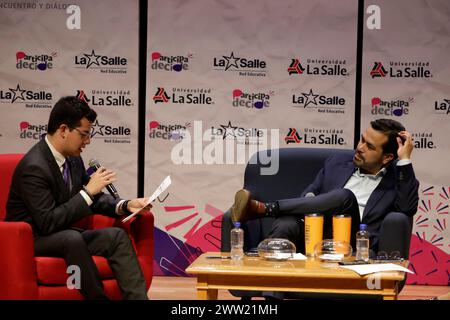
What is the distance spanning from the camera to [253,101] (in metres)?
5.93

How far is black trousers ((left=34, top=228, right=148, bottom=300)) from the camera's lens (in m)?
3.79

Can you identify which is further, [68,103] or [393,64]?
[393,64]

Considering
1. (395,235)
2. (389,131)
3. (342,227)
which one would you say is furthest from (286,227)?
(389,131)

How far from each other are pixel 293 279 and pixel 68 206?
51.9 inches

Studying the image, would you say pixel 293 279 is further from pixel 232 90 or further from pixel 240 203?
pixel 232 90

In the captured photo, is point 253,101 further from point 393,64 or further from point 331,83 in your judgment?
point 393,64

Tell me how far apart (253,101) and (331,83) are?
633 mm

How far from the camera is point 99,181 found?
4.09 meters

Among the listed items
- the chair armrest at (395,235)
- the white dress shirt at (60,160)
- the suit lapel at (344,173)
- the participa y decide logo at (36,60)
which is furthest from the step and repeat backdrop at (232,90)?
the chair armrest at (395,235)

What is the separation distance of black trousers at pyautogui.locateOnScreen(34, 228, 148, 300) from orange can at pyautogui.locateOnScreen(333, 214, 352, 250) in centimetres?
106

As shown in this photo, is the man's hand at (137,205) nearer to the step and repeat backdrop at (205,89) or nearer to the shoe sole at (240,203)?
the shoe sole at (240,203)
